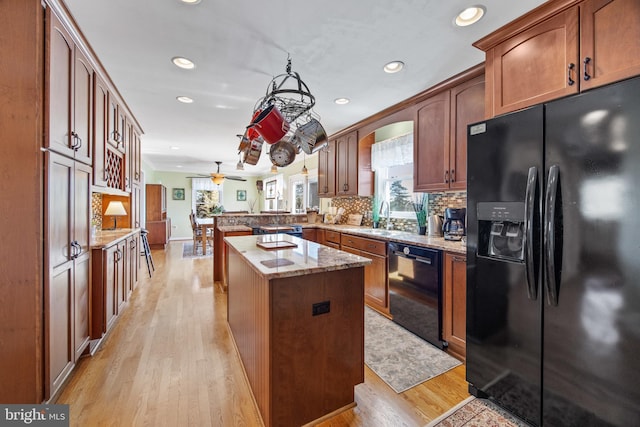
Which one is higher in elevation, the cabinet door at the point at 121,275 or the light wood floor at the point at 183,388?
the cabinet door at the point at 121,275

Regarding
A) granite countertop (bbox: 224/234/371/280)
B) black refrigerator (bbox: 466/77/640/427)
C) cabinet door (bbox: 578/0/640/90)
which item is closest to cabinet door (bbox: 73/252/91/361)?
granite countertop (bbox: 224/234/371/280)

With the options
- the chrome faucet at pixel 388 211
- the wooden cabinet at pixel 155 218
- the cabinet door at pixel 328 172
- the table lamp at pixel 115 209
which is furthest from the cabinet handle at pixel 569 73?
the wooden cabinet at pixel 155 218

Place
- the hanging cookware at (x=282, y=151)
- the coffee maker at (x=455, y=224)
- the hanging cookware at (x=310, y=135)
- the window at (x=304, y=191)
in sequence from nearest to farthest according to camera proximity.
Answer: the hanging cookware at (x=310, y=135) → the hanging cookware at (x=282, y=151) → the coffee maker at (x=455, y=224) → the window at (x=304, y=191)

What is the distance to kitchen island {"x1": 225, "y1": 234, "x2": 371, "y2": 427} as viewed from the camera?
1396 millimetres

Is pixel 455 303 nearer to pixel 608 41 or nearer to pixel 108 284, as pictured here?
pixel 608 41

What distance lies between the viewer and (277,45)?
201 cm

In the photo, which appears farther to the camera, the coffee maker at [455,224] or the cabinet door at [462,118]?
the coffee maker at [455,224]

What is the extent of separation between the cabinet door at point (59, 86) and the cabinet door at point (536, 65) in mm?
2695

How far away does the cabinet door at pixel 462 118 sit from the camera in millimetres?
2338

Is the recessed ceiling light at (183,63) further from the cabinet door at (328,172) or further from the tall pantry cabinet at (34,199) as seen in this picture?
the cabinet door at (328,172)

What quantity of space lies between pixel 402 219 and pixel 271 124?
2.49 m

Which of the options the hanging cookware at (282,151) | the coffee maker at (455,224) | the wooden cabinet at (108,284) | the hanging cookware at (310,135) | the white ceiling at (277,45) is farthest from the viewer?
the coffee maker at (455,224)

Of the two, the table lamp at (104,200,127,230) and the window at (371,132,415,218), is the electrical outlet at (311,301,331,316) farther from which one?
the table lamp at (104,200,127,230)

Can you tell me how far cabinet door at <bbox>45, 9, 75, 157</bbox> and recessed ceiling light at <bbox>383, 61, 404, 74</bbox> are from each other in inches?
88.3
